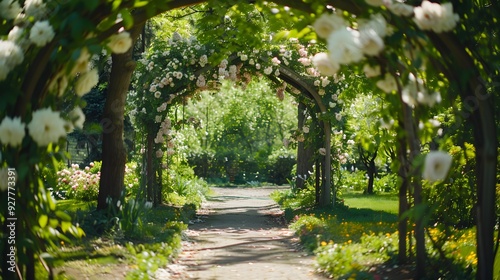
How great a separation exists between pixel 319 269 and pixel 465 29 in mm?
4330

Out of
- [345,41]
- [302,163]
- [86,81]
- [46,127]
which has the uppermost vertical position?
[345,41]

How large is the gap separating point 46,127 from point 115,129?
696 cm

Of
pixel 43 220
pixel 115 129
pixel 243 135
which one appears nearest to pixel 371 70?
pixel 43 220

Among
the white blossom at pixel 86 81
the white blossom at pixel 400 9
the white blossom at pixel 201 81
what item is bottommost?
the white blossom at pixel 86 81

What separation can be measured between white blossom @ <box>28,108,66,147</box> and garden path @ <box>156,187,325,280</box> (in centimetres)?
433

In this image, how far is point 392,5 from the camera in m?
4.01

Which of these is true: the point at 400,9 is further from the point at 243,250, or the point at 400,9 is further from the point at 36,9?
the point at 243,250

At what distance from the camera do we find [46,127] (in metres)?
3.80

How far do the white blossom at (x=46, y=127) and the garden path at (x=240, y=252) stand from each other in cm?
433

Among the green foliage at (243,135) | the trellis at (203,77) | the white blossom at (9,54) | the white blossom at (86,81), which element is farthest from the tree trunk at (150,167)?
the green foliage at (243,135)

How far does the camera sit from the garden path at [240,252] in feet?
26.9

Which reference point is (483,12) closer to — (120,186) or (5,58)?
(5,58)

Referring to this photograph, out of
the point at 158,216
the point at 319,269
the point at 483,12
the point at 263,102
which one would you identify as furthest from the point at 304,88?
the point at 263,102

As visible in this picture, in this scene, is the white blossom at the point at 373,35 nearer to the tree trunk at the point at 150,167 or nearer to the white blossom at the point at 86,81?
the white blossom at the point at 86,81
